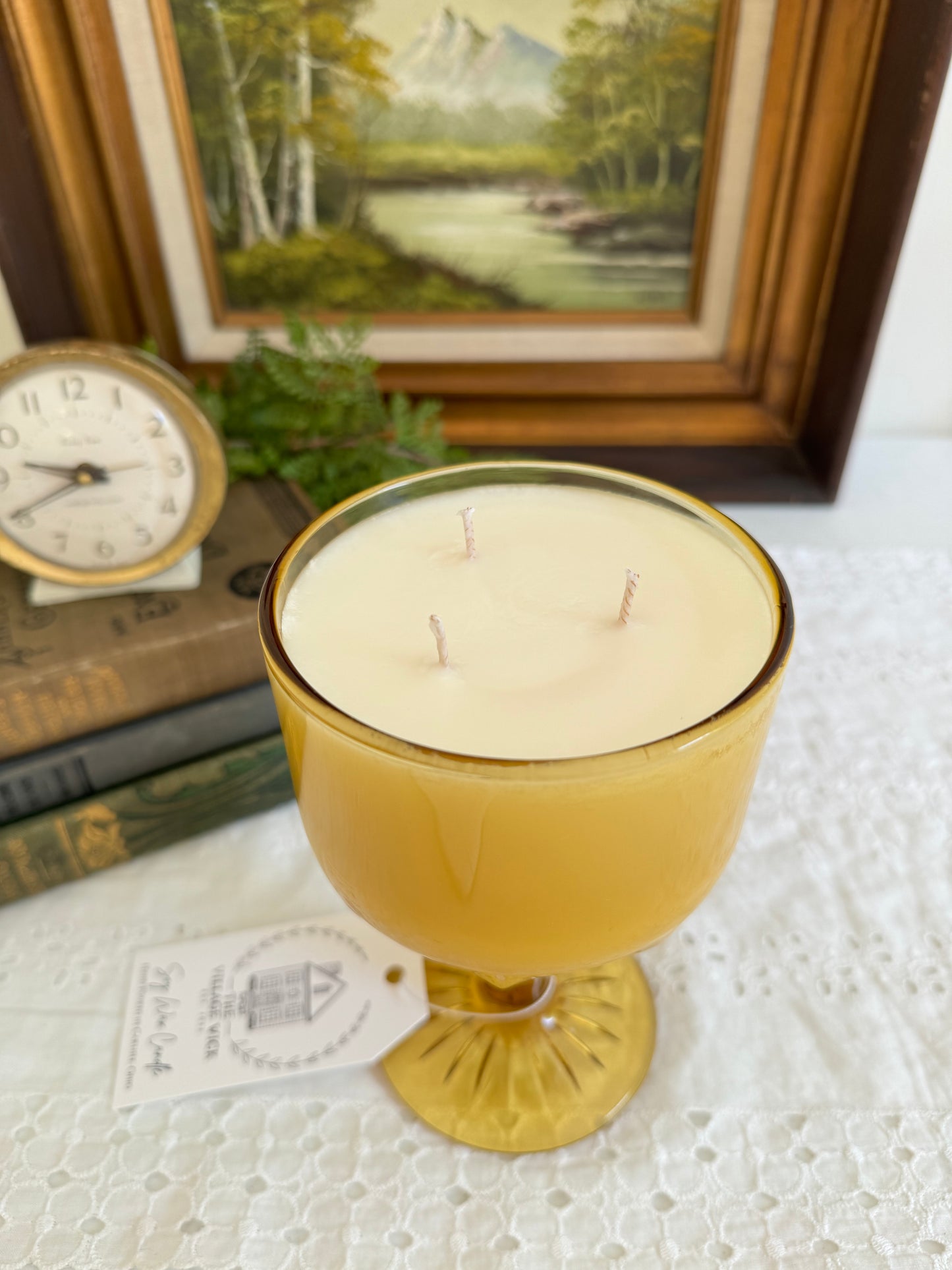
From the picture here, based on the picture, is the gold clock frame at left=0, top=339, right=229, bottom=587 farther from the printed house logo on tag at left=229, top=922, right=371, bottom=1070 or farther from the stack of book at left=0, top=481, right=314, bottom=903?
the printed house logo on tag at left=229, top=922, right=371, bottom=1070

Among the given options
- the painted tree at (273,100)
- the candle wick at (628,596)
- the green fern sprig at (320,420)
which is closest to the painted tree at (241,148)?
the painted tree at (273,100)

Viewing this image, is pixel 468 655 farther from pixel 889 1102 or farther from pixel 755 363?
pixel 755 363

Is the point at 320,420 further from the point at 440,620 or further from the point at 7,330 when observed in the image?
the point at 440,620

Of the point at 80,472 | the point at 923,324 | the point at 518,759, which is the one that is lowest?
the point at 923,324

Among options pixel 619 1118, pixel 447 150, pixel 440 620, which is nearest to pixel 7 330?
pixel 447 150

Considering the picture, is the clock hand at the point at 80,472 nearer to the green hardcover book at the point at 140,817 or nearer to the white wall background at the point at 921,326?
the green hardcover book at the point at 140,817

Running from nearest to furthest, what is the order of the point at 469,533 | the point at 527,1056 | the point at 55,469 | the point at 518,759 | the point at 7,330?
1. the point at 518,759
2. the point at 469,533
3. the point at 527,1056
4. the point at 55,469
5. the point at 7,330

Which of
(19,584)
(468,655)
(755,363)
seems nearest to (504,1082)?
(468,655)

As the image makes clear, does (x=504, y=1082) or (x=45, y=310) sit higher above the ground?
(x=45, y=310)
